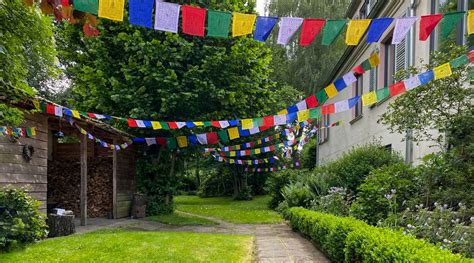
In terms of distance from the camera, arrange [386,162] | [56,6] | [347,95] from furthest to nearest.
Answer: [347,95]
[386,162]
[56,6]

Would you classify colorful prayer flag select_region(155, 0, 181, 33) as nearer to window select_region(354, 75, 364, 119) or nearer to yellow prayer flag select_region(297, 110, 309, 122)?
yellow prayer flag select_region(297, 110, 309, 122)

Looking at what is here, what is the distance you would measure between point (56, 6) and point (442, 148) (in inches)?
254

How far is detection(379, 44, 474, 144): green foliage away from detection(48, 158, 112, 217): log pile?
29.3ft

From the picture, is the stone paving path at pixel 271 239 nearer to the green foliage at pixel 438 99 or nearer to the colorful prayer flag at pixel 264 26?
the green foliage at pixel 438 99

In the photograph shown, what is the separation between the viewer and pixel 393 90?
6.26m

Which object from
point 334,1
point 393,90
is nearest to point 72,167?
point 393,90

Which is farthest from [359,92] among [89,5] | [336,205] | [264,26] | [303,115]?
[89,5]

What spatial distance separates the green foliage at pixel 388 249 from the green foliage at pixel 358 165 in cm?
551

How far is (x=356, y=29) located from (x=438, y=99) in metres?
2.40

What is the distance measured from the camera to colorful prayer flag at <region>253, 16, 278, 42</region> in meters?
4.78

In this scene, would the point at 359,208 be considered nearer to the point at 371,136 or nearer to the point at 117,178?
the point at 371,136

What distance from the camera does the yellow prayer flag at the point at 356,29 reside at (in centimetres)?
483

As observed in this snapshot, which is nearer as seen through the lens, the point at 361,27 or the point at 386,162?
the point at 361,27

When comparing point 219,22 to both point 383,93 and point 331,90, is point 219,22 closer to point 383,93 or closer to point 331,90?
point 383,93
